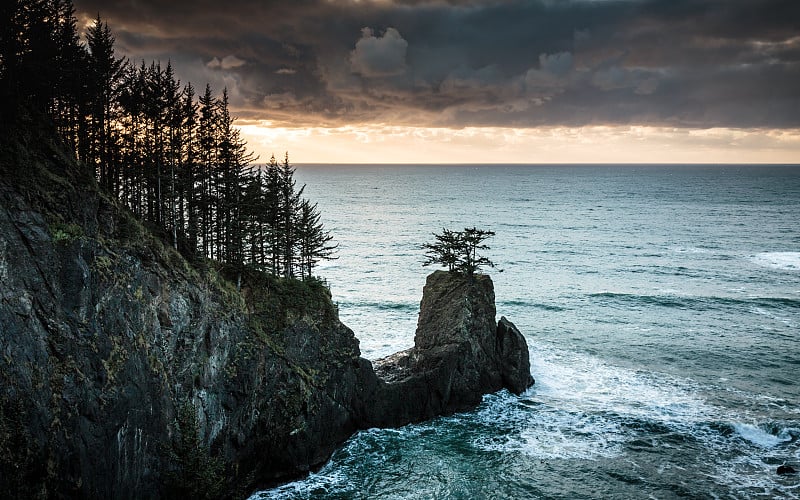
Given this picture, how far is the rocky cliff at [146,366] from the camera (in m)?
21.6

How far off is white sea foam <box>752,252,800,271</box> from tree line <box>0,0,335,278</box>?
75.8 m

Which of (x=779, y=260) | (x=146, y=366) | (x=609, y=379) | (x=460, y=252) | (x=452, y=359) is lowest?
(x=609, y=379)

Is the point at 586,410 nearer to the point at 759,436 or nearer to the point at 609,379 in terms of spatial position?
the point at 609,379

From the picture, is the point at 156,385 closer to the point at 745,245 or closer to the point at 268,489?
the point at 268,489

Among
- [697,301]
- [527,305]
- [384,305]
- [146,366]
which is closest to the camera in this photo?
[146,366]

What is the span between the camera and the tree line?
35.7 m

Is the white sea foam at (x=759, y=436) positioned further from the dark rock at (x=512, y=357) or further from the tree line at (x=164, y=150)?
the tree line at (x=164, y=150)

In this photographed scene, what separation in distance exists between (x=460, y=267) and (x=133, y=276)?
2662cm

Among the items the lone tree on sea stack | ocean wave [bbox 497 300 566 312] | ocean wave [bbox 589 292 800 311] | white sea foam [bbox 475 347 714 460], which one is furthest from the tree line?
ocean wave [bbox 589 292 800 311]

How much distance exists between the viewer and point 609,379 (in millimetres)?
44969

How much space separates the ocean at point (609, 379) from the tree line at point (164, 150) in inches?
632

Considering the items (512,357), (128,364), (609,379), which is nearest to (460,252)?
(512,357)

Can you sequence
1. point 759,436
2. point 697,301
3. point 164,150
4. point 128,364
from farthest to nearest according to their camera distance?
point 697,301 < point 164,150 < point 759,436 < point 128,364

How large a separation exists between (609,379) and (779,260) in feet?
201
